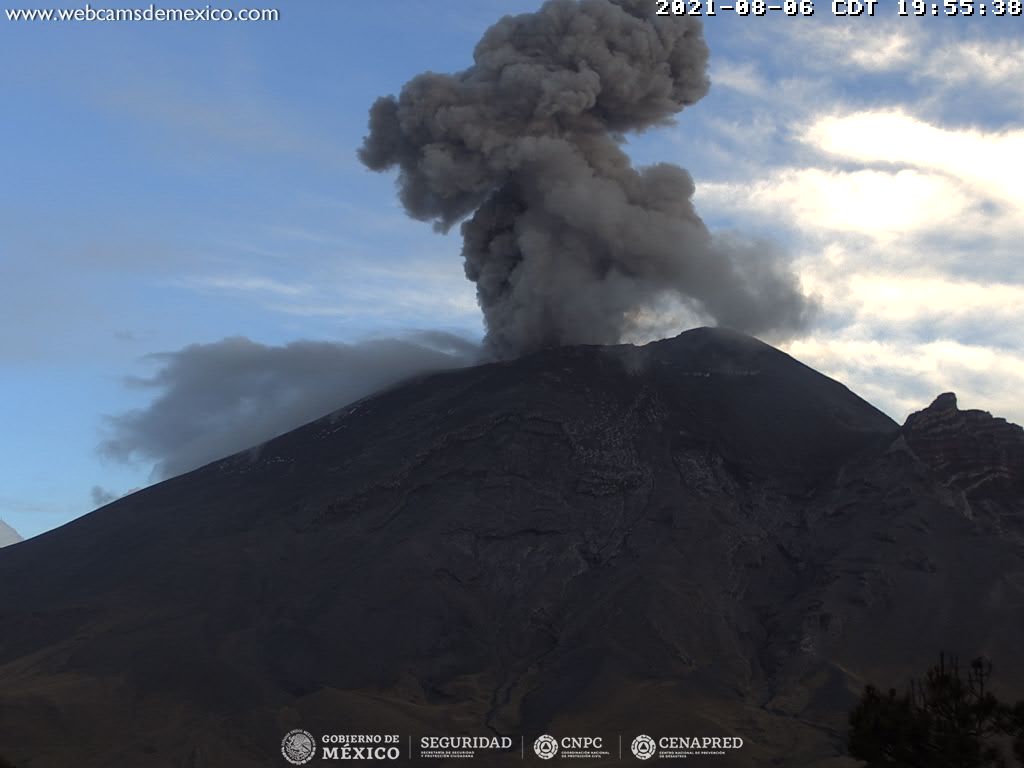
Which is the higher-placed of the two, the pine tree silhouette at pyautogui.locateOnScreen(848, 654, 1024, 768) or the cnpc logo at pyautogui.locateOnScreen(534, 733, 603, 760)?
the cnpc logo at pyautogui.locateOnScreen(534, 733, 603, 760)

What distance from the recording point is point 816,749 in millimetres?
88188

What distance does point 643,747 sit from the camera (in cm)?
8725

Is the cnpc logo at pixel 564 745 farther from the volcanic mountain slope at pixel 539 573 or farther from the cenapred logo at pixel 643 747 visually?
the cenapred logo at pixel 643 747

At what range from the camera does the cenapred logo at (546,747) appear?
3442 inches

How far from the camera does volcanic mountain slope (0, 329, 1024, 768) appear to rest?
93.9 metres

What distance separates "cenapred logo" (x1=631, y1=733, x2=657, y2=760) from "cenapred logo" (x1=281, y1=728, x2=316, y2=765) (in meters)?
20.6

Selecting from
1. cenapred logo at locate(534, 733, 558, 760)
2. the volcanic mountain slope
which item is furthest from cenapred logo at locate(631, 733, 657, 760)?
cenapred logo at locate(534, 733, 558, 760)

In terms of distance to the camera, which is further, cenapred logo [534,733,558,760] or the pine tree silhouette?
cenapred logo [534,733,558,760]

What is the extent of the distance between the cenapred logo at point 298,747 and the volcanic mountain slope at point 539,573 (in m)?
0.75

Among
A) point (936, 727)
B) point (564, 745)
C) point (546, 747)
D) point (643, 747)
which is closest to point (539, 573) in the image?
point (564, 745)

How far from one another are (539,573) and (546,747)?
965 inches

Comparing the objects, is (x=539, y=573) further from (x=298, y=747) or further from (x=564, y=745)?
(x=298, y=747)

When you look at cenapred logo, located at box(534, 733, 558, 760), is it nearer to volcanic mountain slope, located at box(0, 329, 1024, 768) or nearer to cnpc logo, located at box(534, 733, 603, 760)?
cnpc logo, located at box(534, 733, 603, 760)

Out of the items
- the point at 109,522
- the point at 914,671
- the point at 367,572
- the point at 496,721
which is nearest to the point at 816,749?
the point at 914,671
